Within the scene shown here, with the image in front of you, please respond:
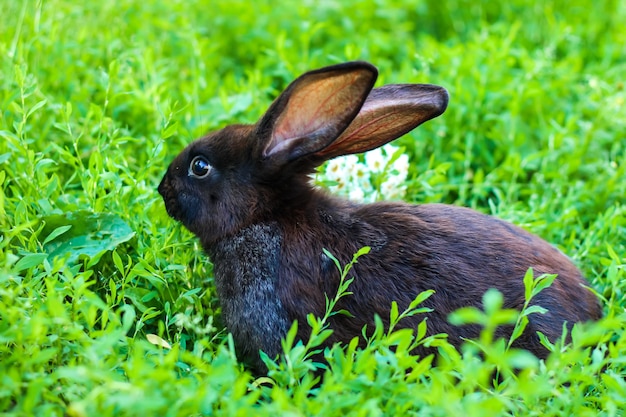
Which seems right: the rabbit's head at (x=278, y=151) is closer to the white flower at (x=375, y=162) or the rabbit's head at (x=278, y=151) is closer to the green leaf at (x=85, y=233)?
the green leaf at (x=85, y=233)

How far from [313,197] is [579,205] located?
1950mm

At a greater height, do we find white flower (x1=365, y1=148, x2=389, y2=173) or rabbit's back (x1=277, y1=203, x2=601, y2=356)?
white flower (x1=365, y1=148, x2=389, y2=173)

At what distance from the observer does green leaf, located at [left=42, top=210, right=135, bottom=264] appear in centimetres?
396

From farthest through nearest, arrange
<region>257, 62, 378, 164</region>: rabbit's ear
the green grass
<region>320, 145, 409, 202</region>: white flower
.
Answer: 1. <region>320, 145, 409, 202</region>: white flower
2. <region>257, 62, 378, 164</region>: rabbit's ear
3. the green grass

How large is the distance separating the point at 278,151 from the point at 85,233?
1094 mm

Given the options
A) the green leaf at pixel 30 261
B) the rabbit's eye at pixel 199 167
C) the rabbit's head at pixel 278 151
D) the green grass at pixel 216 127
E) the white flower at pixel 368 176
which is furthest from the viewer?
the white flower at pixel 368 176

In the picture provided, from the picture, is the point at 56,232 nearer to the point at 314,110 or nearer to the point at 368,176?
the point at 314,110

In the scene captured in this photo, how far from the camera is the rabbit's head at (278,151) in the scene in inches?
151

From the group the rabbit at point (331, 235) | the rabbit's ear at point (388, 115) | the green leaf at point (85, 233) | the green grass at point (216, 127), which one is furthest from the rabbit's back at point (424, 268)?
the green leaf at point (85, 233)

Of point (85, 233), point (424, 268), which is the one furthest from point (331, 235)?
point (85, 233)

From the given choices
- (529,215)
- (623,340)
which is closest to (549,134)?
(529,215)

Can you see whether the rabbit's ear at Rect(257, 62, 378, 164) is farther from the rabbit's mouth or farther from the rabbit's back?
the rabbit's mouth

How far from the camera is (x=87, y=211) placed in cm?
403

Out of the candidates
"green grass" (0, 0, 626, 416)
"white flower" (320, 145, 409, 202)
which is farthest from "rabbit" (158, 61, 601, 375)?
"white flower" (320, 145, 409, 202)
